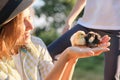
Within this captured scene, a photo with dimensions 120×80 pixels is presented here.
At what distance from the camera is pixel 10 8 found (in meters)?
2.04

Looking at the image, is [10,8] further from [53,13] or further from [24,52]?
[53,13]

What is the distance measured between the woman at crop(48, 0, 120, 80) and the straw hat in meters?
1.11

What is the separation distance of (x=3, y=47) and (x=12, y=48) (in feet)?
0.28

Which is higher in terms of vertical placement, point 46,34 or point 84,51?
point 84,51

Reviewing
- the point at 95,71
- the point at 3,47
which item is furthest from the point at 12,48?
the point at 95,71

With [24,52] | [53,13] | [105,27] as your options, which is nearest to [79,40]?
[24,52]

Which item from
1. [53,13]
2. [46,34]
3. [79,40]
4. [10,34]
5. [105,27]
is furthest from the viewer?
[53,13]

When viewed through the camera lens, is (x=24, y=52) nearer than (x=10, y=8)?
No

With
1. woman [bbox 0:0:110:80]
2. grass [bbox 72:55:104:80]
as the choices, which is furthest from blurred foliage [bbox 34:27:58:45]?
woman [bbox 0:0:110:80]

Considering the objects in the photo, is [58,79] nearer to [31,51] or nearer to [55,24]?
[31,51]

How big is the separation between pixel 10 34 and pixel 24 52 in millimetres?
211

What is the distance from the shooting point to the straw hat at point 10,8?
6.68 ft

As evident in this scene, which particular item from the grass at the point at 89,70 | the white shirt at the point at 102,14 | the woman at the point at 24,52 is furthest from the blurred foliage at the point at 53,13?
the woman at the point at 24,52

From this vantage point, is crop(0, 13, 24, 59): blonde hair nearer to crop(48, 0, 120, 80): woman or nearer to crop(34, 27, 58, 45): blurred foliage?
crop(48, 0, 120, 80): woman
